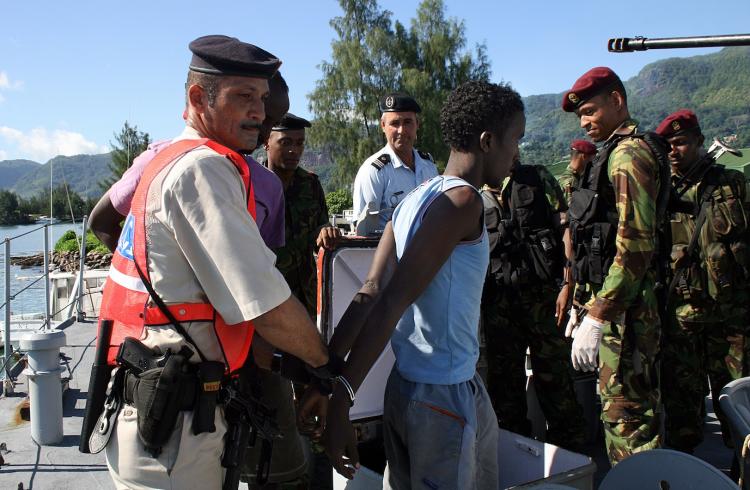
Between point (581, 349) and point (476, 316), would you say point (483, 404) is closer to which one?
point (476, 316)

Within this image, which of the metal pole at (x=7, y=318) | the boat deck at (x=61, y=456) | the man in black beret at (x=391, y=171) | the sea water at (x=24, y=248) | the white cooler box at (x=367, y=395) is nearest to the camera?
the white cooler box at (x=367, y=395)

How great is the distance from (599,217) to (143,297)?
254cm

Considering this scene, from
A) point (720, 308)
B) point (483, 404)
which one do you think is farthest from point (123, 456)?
point (720, 308)

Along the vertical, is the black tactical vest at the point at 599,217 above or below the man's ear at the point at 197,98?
below

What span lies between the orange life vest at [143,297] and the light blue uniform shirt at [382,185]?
2658mm

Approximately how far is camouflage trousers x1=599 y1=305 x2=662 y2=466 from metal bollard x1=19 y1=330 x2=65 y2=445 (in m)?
3.55

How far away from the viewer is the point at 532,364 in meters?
4.43

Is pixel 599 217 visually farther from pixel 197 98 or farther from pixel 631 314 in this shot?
pixel 197 98

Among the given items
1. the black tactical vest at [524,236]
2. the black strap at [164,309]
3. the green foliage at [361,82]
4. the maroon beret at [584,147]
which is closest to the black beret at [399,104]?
the black tactical vest at [524,236]

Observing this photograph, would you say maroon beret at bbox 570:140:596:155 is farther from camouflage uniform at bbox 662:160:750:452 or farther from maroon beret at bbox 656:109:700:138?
camouflage uniform at bbox 662:160:750:452

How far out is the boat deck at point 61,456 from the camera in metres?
4.07

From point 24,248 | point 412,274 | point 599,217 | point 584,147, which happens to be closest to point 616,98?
point 599,217

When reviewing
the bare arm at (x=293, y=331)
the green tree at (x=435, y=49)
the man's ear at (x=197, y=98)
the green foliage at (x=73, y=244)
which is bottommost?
the green foliage at (x=73, y=244)

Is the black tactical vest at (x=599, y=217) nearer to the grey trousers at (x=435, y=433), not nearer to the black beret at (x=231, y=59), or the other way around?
the grey trousers at (x=435, y=433)
